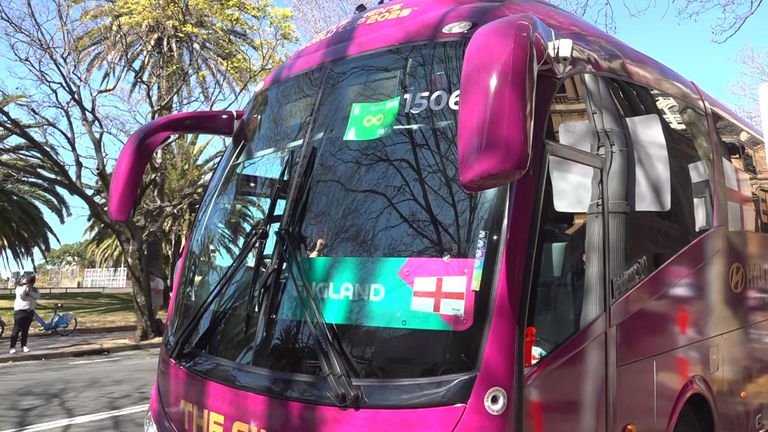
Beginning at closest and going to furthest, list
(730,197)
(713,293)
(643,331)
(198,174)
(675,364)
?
(643,331) → (675,364) → (713,293) → (730,197) → (198,174)

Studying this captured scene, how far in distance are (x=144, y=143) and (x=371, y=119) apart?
4.71ft

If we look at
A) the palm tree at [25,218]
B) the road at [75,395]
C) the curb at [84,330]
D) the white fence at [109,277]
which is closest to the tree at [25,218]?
the palm tree at [25,218]

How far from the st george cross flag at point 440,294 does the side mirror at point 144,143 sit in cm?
180

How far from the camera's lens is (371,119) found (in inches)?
114

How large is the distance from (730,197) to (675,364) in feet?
5.40

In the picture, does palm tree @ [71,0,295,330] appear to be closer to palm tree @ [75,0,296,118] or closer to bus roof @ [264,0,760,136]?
palm tree @ [75,0,296,118]

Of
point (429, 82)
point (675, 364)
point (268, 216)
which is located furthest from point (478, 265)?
point (675, 364)

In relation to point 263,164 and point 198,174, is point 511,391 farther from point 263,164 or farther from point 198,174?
point 198,174

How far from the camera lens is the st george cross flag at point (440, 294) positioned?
2.40 meters

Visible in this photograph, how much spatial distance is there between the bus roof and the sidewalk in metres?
12.8

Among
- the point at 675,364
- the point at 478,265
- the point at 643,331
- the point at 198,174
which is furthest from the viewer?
the point at 198,174

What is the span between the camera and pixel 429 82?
2.83 meters

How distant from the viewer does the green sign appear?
2.85 metres

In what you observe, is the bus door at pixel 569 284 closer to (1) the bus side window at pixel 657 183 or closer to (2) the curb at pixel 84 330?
(1) the bus side window at pixel 657 183
